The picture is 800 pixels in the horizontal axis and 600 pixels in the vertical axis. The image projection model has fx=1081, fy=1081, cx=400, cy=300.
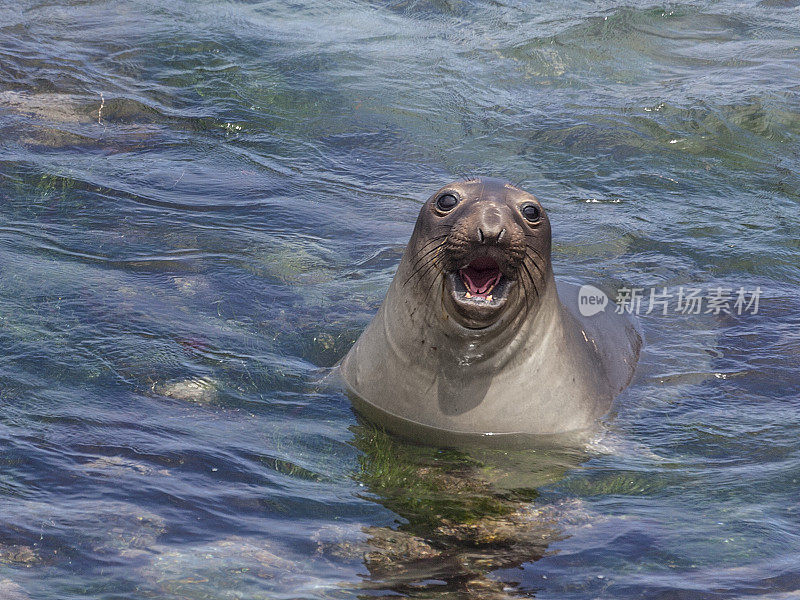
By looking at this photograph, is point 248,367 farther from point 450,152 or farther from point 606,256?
point 450,152

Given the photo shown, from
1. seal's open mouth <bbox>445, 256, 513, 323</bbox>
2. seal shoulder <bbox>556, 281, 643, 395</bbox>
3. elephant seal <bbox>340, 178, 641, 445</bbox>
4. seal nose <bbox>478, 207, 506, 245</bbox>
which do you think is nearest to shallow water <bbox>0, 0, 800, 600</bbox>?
seal shoulder <bbox>556, 281, 643, 395</bbox>

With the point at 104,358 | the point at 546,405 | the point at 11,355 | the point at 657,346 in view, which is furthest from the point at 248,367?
the point at 657,346

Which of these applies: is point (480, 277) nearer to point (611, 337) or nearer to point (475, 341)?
point (475, 341)

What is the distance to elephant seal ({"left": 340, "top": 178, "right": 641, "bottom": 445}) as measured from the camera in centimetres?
526

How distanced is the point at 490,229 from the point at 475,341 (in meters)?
0.75

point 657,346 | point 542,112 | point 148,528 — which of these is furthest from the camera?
point 542,112

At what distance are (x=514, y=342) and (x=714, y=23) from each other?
30.0 ft

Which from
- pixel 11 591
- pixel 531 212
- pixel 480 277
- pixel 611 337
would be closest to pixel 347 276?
pixel 611 337

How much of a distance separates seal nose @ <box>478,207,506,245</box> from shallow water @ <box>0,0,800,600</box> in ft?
3.81

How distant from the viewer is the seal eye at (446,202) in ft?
17.6

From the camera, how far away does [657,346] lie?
7.00 metres

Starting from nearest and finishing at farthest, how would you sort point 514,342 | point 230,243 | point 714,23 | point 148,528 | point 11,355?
point 148,528 → point 514,342 → point 11,355 → point 230,243 → point 714,23

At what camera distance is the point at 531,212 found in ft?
17.5

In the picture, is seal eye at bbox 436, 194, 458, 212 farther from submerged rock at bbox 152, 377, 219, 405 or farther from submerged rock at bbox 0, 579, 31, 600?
submerged rock at bbox 0, 579, 31, 600
